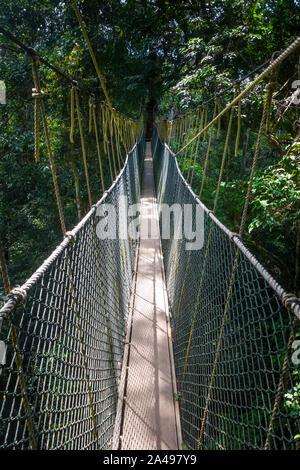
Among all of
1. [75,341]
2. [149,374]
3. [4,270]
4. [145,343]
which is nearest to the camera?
[4,270]

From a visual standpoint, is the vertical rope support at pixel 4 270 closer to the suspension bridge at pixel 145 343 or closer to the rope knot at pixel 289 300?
the suspension bridge at pixel 145 343

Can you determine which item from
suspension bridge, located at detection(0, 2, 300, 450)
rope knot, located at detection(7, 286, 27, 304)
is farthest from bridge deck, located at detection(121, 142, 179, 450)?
rope knot, located at detection(7, 286, 27, 304)

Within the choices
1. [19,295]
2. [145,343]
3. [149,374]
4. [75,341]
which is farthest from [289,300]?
[145,343]

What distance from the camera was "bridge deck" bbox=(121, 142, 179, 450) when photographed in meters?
1.39

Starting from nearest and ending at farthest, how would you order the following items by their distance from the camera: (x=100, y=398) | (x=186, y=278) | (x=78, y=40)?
1. (x=100, y=398)
2. (x=186, y=278)
3. (x=78, y=40)

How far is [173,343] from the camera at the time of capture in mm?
1984

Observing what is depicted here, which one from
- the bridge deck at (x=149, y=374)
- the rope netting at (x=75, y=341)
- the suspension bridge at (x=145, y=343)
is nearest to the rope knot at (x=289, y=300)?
the suspension bridge at (x=145, y=343)

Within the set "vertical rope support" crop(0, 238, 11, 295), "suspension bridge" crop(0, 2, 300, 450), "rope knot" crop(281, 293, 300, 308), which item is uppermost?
"vertical rope support" crop(0, 238, 11, 295)

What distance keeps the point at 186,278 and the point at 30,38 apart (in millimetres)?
5002

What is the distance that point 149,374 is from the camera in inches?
68.2

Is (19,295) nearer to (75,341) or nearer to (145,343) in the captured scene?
(75,341)

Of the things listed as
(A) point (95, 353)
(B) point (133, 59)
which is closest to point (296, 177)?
(A) point (95, 353)

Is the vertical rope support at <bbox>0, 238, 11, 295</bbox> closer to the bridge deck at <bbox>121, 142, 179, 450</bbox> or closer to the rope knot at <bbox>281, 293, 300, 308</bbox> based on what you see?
the rope knot at <bbox>281, 293, 300, 308</bbox>
